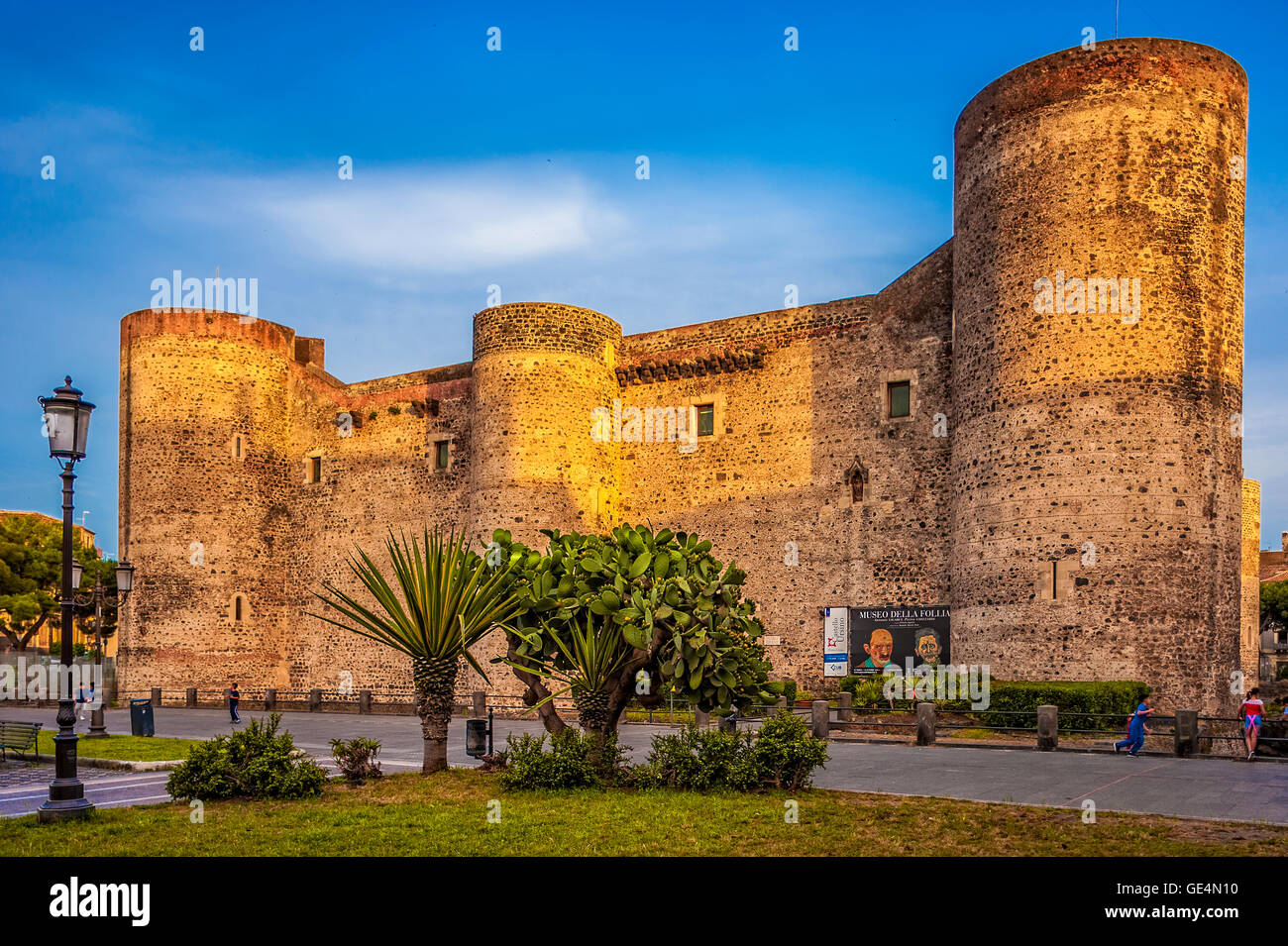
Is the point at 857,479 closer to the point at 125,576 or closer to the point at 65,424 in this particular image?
the point at 125,576

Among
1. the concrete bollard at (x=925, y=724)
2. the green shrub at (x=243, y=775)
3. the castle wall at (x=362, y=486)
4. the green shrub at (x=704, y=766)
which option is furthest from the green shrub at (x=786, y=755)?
the castle wall at (x=362, y=486)

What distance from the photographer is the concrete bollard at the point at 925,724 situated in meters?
19.5

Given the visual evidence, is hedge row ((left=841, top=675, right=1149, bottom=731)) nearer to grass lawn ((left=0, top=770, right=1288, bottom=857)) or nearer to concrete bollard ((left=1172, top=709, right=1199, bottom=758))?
concrete bollard ((left=1172, top=709, right=1199, bottom=758))

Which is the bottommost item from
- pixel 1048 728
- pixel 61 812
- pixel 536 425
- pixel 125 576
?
pixel 1048 728

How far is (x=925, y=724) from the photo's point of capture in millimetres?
19531

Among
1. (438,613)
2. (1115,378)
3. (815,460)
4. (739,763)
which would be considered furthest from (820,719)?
(815,460)

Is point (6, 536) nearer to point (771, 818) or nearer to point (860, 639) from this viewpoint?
point (860, 639)

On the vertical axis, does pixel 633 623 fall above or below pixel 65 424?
below

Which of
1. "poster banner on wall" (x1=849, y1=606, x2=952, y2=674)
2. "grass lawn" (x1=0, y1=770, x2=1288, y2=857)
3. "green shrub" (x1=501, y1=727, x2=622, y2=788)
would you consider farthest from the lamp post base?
"poster banner on wall" (x1=849, y1=606, x2=952, y2=674)

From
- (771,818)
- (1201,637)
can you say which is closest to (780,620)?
(1201,637)

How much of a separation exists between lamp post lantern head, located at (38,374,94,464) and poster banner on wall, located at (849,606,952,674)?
822 inches

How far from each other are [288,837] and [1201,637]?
19.6 m

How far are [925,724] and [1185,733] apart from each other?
4.24 meters

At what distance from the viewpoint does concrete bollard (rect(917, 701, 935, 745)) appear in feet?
63.8
